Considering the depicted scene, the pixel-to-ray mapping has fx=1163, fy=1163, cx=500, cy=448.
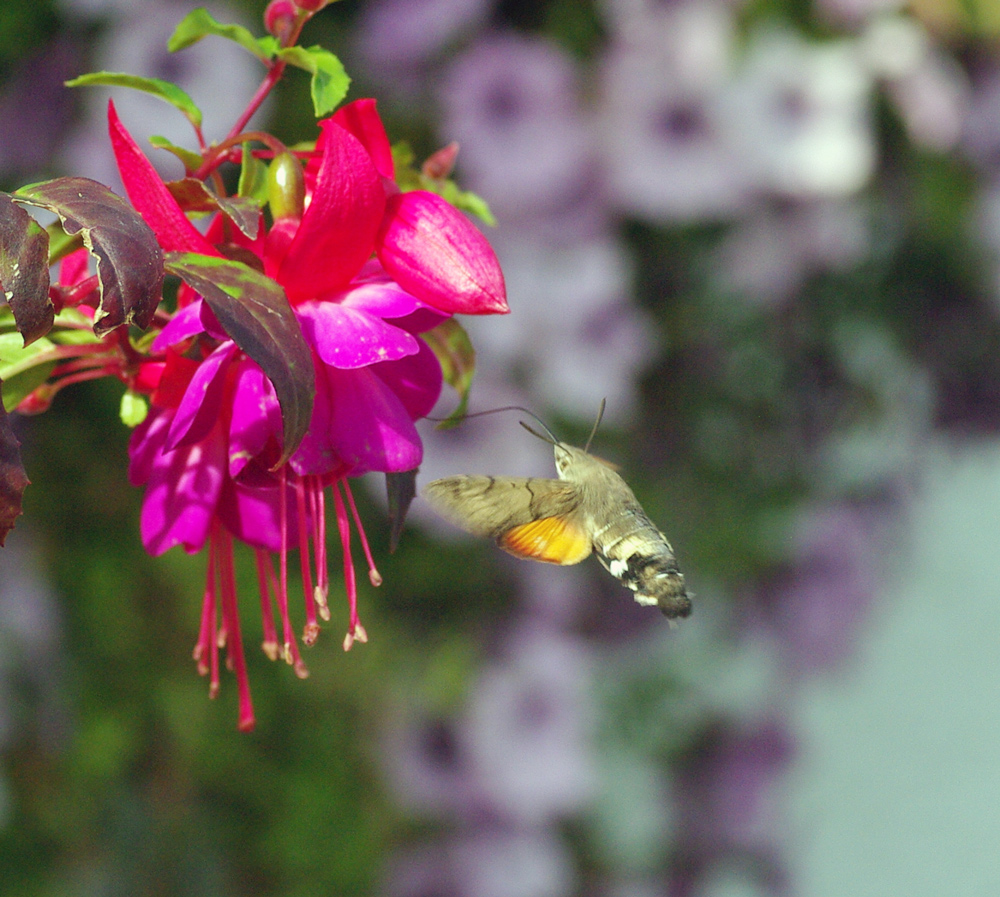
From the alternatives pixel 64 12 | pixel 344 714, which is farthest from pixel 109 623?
pixel 64 12

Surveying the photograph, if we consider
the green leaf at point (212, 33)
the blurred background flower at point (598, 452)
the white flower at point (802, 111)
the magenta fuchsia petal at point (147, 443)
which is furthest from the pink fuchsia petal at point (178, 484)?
the white flower at point (802, 111)

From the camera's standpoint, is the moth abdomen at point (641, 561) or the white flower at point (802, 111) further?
the white flower at point (802, 111)

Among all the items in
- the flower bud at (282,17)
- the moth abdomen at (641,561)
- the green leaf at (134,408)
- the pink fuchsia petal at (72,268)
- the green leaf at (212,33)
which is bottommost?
the moth abdomen at (641,561)

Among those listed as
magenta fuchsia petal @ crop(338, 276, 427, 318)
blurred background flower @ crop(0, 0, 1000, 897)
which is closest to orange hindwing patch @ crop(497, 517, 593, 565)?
magenta fuchsia petal @ crop(338, 276, 427, 318)

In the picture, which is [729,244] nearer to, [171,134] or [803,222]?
[803,222]

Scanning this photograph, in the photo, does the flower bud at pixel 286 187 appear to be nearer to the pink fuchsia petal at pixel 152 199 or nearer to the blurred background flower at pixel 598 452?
the pink fuchsia petal at pixel 152 199

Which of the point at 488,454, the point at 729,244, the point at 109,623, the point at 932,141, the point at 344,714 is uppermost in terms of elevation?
the point at 932,141

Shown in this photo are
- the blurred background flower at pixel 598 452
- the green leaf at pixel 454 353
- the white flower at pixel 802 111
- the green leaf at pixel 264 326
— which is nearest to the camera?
the green leaf at pixel 264 326

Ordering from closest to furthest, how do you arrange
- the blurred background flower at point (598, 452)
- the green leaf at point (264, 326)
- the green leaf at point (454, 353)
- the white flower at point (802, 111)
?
the green leaf at point (264, 326), the green leaf at point (454, 353), the blurred background flower at point (598, 452), the white flower at point (802, 111)
